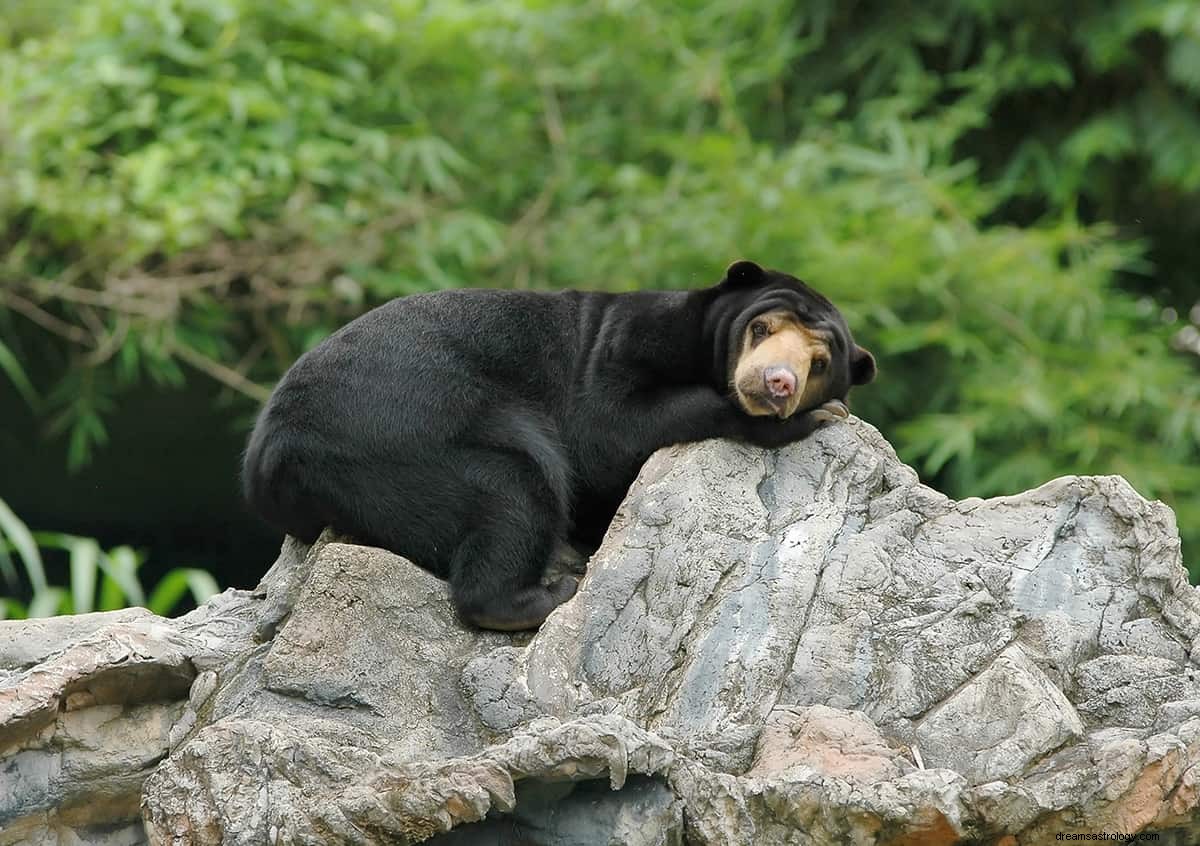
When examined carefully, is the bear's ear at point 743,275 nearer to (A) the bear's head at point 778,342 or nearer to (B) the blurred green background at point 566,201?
(A) the bear's head at point 778,342

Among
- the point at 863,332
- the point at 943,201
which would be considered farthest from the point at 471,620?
the point at 943,201

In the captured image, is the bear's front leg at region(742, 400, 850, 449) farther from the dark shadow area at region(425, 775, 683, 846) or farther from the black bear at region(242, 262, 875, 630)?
the dark shadow area at region(425, 775, 683, 846)

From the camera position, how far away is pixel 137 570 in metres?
8.32

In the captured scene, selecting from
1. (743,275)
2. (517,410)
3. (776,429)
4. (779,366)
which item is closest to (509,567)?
(517,410)

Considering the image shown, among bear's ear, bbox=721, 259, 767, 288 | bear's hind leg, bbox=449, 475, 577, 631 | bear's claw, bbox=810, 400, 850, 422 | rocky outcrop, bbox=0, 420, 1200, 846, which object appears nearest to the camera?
rocky outcrop, bbox=0, 420, 1200, 846

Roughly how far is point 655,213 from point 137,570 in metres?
3.40

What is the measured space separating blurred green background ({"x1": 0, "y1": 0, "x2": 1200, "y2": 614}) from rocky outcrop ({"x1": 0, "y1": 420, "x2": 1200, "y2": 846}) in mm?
2654

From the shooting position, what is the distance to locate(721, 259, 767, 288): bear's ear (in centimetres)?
432

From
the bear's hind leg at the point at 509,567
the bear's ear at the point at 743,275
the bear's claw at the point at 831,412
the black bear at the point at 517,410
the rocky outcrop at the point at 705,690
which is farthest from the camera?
the bear's ear at the point at 743,275

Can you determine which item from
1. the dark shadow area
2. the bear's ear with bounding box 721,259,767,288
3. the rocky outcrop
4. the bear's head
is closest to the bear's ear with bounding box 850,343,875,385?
the bear's head

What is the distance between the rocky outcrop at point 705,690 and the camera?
2863 mm

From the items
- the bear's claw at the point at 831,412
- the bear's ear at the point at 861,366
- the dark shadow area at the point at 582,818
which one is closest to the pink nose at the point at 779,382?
the bear's claw at the point at 831,412

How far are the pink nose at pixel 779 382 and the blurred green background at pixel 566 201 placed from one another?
118 inches

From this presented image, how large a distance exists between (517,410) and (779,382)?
69cm
